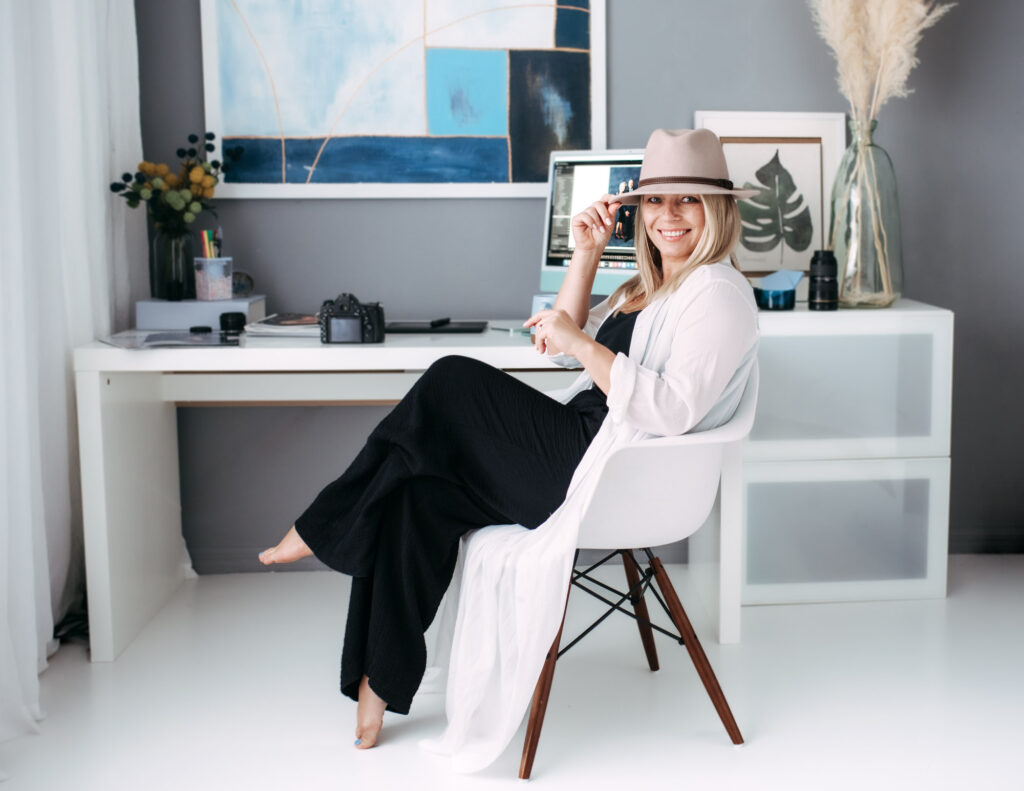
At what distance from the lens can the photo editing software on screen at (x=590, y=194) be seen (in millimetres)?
2617

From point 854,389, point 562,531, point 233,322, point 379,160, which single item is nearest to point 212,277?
point 233,322

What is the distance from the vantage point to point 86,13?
250 centimetres

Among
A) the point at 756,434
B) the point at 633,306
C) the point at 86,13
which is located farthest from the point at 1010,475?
the point at 86,13

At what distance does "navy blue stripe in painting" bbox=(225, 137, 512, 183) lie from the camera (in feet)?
9.43

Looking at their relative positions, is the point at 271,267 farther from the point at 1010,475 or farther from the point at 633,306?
the point at 1010,475

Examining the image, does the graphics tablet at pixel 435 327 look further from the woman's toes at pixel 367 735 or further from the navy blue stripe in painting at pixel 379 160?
the woman's toes at pixel 367 735

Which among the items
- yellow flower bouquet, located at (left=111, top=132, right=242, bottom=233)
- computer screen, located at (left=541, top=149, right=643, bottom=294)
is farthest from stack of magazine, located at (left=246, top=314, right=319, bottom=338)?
computer screen, located at (left=541, top=149, right=643, bottom=294)

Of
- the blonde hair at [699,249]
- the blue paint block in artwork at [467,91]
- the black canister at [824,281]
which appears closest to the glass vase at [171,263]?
the blue paint block in artwork at [467,91]

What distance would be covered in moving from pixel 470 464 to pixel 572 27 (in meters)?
1.49

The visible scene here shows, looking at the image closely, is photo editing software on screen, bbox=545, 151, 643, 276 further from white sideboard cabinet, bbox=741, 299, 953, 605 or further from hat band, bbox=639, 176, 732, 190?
hat band, bbox=639, 176, 732, 190

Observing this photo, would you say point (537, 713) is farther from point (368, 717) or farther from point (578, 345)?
point (578, 345)

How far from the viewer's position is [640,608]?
89.5 inches

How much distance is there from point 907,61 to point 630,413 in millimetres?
1520

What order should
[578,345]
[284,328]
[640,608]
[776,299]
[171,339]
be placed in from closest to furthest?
[578,345] → [640,608] → [171,339] → [284,328] → [776,299]
